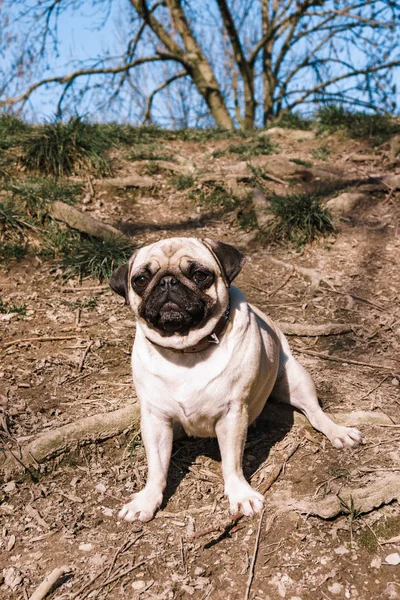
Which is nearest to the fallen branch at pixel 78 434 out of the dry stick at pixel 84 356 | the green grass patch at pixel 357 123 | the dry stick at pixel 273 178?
the dry stick at pixel 84 356

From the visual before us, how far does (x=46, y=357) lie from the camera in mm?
Result: 4625

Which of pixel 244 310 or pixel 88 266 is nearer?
pixel 244 310

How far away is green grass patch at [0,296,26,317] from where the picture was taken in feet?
17.1

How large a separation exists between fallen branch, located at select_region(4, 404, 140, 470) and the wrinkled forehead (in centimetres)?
114

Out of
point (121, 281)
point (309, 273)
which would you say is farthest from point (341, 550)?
point (309, 273)

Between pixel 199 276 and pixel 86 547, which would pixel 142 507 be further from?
pixel 199 276

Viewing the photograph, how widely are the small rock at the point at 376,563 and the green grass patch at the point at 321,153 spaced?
7496 mm

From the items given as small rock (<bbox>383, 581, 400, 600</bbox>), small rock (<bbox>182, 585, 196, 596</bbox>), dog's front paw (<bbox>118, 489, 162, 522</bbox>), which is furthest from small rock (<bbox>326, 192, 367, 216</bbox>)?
small rock (<bbox>182, 585, 196, 596</bbox>)

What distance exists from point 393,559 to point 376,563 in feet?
0.28

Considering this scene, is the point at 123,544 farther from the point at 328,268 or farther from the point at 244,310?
the point at 328,268

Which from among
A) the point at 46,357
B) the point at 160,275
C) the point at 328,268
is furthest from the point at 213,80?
the point at 160,275

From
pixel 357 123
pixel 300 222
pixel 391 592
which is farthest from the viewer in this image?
pixel 357 123

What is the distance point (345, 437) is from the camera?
362 cm

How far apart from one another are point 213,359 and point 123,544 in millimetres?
1078
